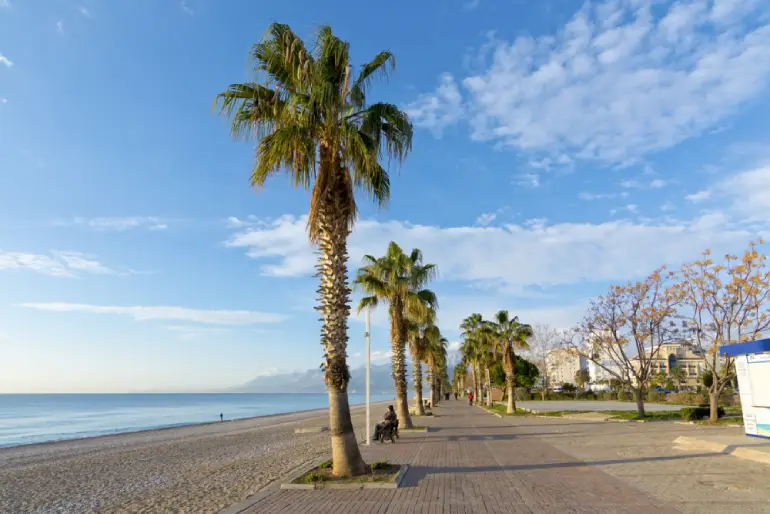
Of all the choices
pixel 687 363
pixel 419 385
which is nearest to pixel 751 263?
pixel 419 385

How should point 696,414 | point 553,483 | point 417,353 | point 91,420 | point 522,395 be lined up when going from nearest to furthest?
point 553,483
point 696,414
point 417,353
point 91,420
point 522,395

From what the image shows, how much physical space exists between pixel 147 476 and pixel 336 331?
26.6 feet

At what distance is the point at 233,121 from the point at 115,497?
27.0ft

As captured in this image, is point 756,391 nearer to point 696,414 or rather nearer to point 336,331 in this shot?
point 336,331

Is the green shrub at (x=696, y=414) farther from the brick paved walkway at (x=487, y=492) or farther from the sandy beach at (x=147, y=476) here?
the sandy beach at (x=147, y=476)

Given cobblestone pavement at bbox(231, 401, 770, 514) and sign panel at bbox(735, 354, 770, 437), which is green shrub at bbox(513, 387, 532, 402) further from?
sign panel at bbox(735, 354, 770, 437)

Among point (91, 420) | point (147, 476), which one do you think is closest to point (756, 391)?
point (147, 476)

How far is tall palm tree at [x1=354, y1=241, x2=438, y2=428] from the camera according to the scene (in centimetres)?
2320

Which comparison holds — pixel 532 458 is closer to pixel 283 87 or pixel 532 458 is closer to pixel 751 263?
pixel 283 87

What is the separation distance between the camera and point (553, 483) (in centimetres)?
1008

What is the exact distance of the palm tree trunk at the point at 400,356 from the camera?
23.5 metres

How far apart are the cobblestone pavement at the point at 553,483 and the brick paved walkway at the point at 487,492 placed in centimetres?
2

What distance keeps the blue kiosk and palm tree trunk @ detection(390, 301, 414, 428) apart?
41.8ft

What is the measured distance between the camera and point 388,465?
38.2 ft
